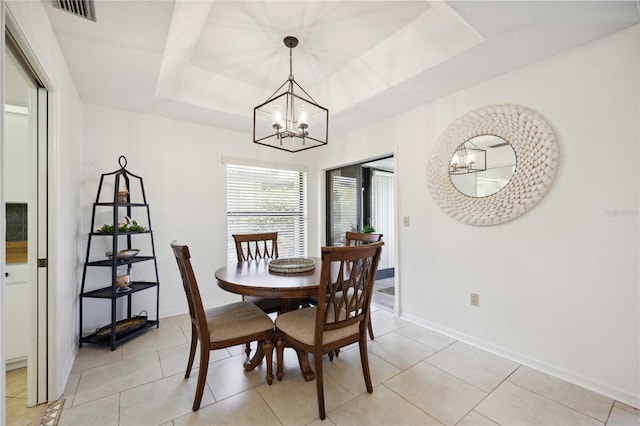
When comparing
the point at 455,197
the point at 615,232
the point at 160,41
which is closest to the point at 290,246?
the point at 455,197

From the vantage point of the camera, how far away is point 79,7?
151 cm

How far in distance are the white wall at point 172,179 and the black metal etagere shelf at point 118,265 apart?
99 mm

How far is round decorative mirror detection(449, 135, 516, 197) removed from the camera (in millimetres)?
2266

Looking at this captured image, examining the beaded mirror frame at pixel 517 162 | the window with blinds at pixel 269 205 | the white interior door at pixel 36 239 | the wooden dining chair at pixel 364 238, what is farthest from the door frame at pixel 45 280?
the beaded mirror frame at pixel 517 162

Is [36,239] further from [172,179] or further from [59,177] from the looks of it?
[172,179]

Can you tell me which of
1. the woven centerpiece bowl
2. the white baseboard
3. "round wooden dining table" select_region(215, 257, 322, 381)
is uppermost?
the woven centerpiece bowl

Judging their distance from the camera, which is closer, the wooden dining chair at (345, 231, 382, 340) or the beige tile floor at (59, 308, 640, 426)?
the beige tile floor at (59, 308, 640, 426)

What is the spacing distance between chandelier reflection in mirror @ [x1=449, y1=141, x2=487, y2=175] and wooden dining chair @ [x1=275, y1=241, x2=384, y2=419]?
4.56ft

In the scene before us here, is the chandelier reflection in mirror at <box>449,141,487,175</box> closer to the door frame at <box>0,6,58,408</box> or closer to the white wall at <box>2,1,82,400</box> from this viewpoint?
the white wall at <box>2,1,82,400</box>

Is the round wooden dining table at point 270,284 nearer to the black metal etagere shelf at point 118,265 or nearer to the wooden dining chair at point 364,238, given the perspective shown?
the wooden dining chair at point 364,238

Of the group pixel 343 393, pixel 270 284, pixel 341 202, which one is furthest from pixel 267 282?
pixel 341 202

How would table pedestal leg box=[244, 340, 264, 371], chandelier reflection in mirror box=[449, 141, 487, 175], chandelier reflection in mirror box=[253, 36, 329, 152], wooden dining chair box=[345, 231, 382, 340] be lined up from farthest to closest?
wooden dining chair box=[345, 231, 382, 340] < chandelier reflection in mirror box=[449, 141, 487, 175] < chandelier reflection in mirror box=[253, 36, 329, 152] < table pedestal leg box=[244, 340, 264, 371]

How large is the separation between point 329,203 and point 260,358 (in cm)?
277

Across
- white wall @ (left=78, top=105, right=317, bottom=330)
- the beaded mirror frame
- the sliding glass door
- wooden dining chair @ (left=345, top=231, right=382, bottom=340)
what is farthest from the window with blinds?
the beaded mirror frame
